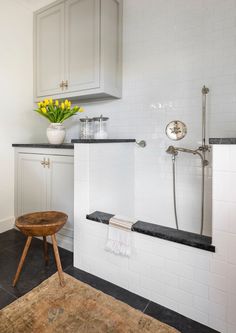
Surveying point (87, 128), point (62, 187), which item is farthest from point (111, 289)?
point (87, 128)

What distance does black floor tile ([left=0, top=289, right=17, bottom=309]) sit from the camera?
4.32 feet

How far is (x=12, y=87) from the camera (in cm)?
236

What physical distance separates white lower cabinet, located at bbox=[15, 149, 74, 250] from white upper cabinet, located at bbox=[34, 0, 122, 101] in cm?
69

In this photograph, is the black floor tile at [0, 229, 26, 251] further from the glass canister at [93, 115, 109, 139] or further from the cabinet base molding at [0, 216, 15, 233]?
the glass canister at [93, 115, 109, 139]

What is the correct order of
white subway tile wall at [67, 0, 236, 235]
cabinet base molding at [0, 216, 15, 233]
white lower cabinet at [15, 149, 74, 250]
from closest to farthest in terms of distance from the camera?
white subway tile wall at [67, 0, 236, 235] < white lower cabinet at [15, 149, 74, 250] < cabinet base molding at [0, 216, 15, 233]

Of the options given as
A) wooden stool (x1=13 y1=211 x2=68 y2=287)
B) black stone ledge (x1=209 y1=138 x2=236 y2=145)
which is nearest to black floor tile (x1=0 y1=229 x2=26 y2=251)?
wooden stool (x1=13 y1=211 x2=68 y2=287)

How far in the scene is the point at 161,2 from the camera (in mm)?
1980

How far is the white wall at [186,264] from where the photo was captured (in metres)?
1.10

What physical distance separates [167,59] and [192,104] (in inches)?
18.8

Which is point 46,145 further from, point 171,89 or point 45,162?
point 171,89

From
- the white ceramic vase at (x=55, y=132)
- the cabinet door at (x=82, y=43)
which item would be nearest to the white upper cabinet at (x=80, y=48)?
the cabinet door at (x=82, y=43)

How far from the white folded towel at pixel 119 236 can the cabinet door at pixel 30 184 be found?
38.0 inches

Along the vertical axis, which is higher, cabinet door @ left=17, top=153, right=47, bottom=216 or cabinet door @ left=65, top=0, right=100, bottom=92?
cabinet door @ left=65, top=0, right=100, bottom=92

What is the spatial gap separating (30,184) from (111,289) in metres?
1.33
